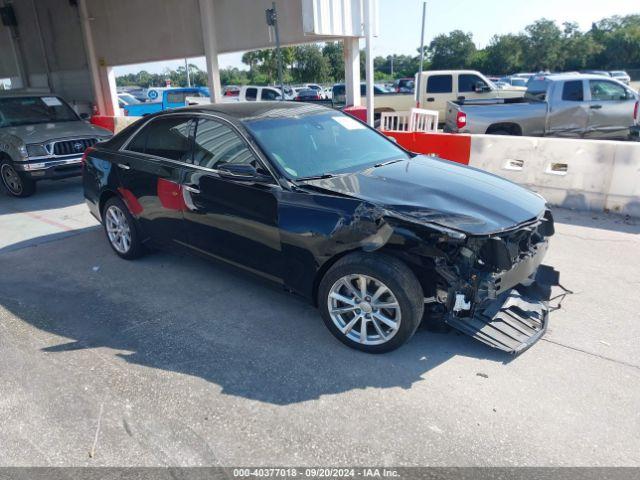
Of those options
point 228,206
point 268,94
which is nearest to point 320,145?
point 228,206

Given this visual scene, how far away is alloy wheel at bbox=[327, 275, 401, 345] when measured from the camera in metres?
3.42

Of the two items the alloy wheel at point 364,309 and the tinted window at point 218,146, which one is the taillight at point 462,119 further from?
the alloy wheel at point 364,309

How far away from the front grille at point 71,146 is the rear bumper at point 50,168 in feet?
0.38

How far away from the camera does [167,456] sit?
2717mm

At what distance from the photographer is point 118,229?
561cm

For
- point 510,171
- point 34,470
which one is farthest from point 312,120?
point 510,171

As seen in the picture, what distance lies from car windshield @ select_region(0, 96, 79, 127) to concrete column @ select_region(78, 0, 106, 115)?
614 centimetres

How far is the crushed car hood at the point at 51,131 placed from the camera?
8.52 m

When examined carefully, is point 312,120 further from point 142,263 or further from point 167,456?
point 167,456

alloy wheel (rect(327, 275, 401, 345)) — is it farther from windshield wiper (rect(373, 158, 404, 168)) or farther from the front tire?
the front tire

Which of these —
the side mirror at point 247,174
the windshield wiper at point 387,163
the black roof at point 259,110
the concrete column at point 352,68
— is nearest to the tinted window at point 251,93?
the concrete column at point 352,68

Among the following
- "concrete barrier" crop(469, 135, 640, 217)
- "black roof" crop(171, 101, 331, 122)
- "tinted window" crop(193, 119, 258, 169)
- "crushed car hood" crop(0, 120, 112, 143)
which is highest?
"black roof" crop(171, 101, 331, 122)

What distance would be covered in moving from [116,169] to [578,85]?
1031cm

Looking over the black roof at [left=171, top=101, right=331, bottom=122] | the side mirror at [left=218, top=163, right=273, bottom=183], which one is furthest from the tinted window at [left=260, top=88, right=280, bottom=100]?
the side mirror at [left=218, top=163, right=273, bottom=183]
